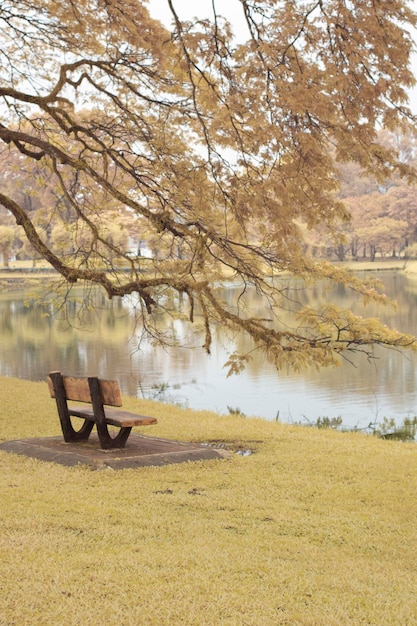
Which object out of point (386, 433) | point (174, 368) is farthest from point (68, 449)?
point (174, 368)

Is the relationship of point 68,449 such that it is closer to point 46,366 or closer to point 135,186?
point 135,186

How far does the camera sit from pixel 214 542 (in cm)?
490

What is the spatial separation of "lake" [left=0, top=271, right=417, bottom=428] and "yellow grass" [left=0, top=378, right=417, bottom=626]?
345 centimetres

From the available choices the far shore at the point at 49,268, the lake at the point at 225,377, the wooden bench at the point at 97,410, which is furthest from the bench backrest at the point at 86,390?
the far shore at the point at 49,268

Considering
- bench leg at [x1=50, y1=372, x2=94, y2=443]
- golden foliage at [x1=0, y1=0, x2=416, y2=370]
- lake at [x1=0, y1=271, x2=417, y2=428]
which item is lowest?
lake at [x1=0, y1=271, x2=417, y2=428]

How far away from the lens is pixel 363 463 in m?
7.93

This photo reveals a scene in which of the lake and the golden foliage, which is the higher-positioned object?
the golden foliage

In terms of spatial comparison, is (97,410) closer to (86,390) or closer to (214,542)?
(86,390)

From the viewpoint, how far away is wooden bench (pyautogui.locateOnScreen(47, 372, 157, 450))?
7.48 m

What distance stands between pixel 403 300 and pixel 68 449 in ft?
102

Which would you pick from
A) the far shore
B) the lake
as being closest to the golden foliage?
the lake

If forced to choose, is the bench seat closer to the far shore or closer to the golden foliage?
the golden foliage

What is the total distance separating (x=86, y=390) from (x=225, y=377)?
11.0m

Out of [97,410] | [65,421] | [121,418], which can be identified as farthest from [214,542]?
[65,421]
